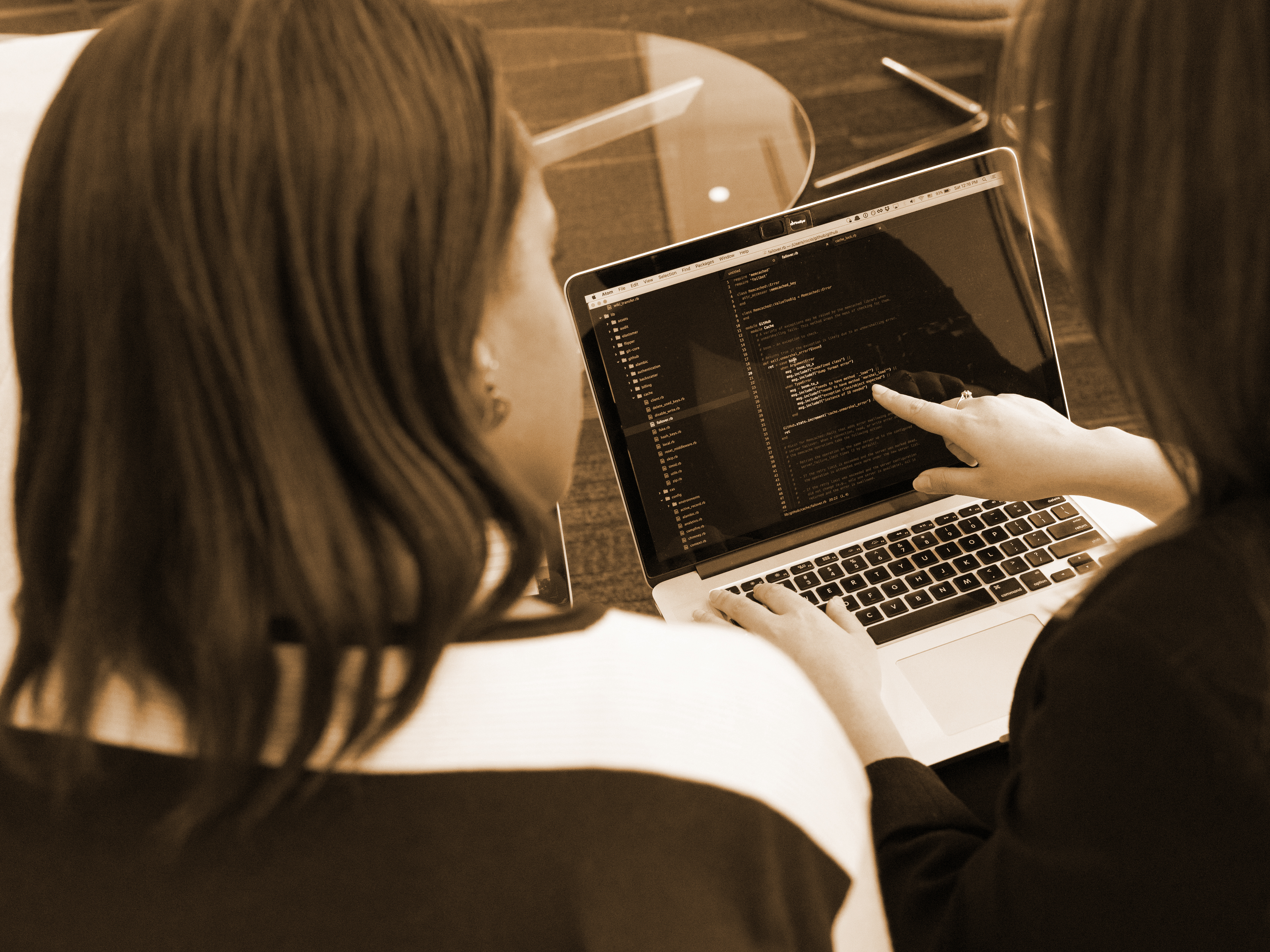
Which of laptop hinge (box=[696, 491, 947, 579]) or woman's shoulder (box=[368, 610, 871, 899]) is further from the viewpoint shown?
laptop hinge (box=[696, 491, 947, 579])

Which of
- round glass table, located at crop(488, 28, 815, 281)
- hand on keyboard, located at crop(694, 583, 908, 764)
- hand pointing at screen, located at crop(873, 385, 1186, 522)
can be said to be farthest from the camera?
round glass table, located at crop(488, 28, 815, 281)

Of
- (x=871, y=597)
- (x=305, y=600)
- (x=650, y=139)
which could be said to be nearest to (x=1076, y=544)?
(x=871, y=597)

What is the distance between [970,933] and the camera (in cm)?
58

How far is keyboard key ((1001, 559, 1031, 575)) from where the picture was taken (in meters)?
0.90

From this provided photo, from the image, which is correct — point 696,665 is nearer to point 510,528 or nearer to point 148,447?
point 510,528

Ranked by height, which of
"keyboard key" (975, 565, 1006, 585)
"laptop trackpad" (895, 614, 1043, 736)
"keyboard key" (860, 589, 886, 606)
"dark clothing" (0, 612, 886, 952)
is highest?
"dark clothing" (0, 612, 886, 952)

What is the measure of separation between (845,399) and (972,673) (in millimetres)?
301

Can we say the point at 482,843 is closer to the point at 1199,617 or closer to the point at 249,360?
the point at 249,360

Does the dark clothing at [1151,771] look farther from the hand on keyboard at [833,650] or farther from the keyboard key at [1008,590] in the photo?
the keyboard key at [1008,590]

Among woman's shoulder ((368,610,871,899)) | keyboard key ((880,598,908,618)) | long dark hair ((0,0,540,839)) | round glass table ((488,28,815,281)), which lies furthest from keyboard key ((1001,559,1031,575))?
round glass table ((488,28,815,281))

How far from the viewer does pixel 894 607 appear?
34.9 inches

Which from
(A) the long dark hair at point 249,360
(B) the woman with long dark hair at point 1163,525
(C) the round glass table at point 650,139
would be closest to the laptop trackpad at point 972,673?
(B) the woman with long dark hair at point 1163,525

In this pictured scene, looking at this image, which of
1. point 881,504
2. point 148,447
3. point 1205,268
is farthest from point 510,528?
point 881,504

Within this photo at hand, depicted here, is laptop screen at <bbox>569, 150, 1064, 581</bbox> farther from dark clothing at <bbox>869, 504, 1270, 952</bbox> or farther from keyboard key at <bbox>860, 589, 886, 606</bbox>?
dark clothing at <bbox>869, 504, 1270, 952</bbox>
